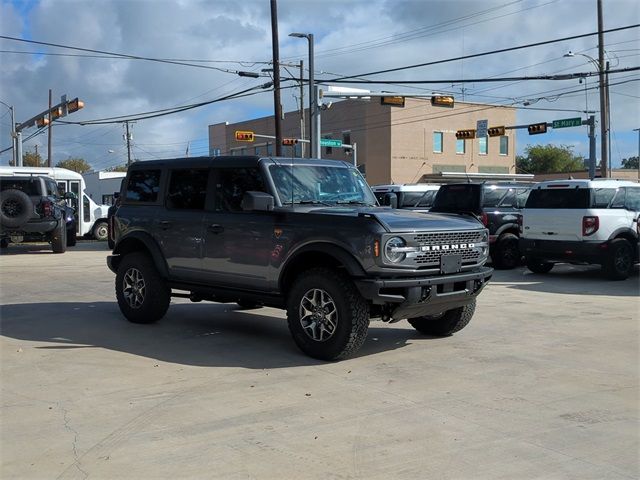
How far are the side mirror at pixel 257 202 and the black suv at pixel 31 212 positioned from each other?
46.6ft

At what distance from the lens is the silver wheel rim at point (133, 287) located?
8.40 m

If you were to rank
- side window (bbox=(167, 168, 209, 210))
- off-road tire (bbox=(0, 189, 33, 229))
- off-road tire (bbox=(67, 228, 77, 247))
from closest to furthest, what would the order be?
side window (bbox=(167, 168, 209, 210))
off-road tire (bbox=(0, 189, 33, 229))
off-road tire (bbox=(67, 228, 77, 247))

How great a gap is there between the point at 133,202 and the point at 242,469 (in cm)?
556

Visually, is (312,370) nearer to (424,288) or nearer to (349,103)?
(424,288)

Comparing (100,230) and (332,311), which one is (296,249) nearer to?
(332,311)

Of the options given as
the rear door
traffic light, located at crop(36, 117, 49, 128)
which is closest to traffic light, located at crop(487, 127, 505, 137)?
the rear door

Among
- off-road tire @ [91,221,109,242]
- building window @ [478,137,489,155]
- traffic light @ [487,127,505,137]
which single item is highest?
building window @ [478,137,489,155]

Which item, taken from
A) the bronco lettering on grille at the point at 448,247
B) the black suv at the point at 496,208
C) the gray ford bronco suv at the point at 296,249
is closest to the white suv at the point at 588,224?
the black suv at the point at 496,208

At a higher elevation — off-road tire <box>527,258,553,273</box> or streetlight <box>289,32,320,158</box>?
streetlight <box>289,32,320,158</box>

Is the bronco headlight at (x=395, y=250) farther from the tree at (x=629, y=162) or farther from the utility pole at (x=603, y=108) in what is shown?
the tree at (x=629, y=162)

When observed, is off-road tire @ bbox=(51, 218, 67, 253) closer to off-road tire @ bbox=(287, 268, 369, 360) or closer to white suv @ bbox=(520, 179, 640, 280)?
white suv @ bbox=(520, 179, 640, 280)

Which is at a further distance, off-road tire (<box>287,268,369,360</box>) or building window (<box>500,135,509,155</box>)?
building window (<box>500,135,509,155</box>)

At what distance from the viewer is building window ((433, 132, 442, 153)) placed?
53906mm

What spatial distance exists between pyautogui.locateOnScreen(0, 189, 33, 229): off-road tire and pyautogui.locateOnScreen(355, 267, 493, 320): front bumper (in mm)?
15444
